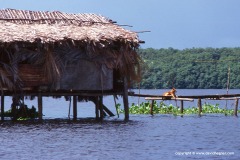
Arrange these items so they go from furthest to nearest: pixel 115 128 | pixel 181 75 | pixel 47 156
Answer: pixel 181 75, pixel 115 128, pixel 47 156

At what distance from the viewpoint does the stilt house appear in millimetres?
31156

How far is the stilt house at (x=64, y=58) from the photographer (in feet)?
102

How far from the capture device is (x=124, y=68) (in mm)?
33031

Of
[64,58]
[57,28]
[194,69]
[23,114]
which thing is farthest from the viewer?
[194,69]

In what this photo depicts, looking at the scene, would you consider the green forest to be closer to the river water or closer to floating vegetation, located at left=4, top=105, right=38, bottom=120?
floating vegetation, located at left=4, top=105, right=38, bottom=120

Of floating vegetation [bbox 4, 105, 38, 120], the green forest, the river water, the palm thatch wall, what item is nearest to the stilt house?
the palm thatch wall

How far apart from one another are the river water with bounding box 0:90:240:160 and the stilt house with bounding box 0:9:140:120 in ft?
5.05

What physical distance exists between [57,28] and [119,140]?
8851mm

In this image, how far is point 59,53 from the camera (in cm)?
3200

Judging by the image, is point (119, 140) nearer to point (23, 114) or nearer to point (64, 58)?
point (64, 58)

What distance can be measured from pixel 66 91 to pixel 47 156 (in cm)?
1204

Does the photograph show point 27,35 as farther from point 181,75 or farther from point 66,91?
point 181,75

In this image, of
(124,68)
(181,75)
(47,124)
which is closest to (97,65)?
(124,68)

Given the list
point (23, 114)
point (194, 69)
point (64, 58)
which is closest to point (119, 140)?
point (64, 58)
